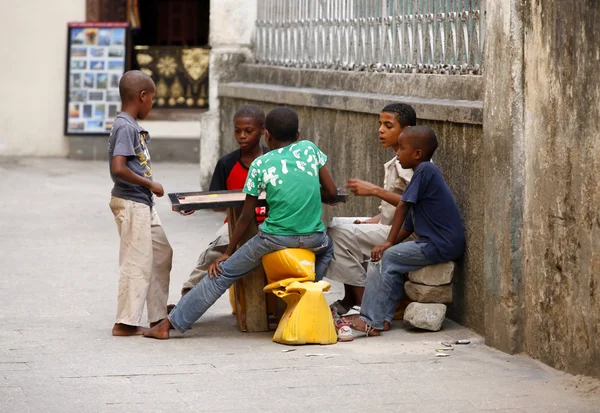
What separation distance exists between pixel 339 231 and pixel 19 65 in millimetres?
11496

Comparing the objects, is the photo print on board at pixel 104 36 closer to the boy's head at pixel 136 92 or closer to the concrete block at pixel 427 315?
the boy's head at pixel 136 92

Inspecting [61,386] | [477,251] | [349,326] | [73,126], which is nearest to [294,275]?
[349,326]

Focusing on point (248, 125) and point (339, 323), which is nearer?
point (339, 323)

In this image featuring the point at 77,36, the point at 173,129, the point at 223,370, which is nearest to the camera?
the point at 223,370

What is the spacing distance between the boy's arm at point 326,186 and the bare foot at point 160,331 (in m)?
1.20

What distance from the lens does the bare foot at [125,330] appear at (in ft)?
24.4

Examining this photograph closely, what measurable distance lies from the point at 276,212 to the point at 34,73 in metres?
11.8

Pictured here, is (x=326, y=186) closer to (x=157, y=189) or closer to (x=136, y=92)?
(x=157, y=189)

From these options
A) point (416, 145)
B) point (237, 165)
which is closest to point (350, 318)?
point (416, 145)

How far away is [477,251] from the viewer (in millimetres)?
7309

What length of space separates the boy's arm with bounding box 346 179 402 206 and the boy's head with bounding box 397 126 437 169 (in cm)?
22

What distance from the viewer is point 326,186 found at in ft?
24.3

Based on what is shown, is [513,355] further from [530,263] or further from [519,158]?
[519,158]

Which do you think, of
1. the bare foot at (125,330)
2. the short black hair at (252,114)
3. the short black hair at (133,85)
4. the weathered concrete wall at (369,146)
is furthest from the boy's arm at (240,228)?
the weathered concrete wall at (369,146)
